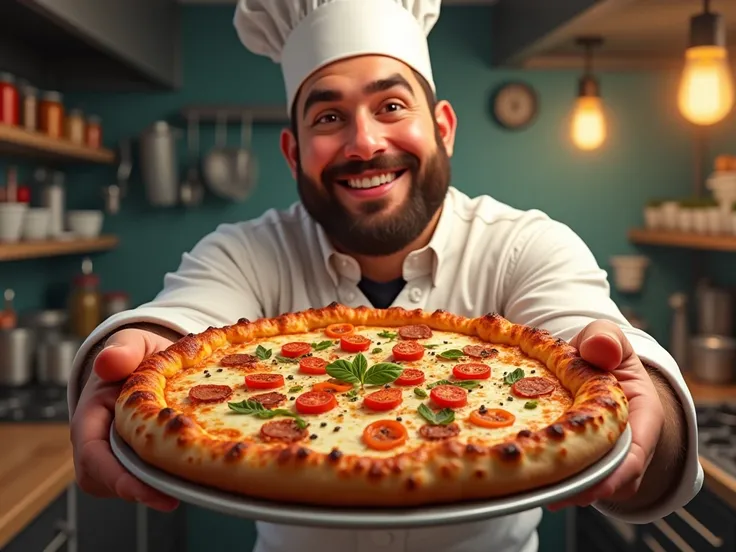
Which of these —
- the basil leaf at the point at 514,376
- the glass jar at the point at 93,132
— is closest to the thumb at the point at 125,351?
the basil leaf at the point at 514,376

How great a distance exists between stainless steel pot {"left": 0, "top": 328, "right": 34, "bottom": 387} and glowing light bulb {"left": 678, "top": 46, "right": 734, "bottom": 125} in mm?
2764

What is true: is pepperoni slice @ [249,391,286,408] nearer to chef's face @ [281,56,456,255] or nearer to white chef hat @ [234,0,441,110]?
chef's face @ [281,56,456,255]

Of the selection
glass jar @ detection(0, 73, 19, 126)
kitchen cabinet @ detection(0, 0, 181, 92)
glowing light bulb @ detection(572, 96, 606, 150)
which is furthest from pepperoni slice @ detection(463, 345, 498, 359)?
glowing light bulb @ detection(572, 96, 606, 150)

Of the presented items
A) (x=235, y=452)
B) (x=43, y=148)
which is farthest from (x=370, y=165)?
(x=43, y=148)

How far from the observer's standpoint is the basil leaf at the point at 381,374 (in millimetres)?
1097

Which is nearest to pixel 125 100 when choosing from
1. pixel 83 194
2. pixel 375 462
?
pixel 83 194

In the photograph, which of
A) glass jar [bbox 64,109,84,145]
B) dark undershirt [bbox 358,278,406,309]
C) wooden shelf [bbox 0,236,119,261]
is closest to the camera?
dark undershirt [bbox 358,278,406,309]

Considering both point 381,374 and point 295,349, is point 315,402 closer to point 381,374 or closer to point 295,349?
point 381,374

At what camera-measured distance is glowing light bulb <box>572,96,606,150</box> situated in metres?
3.23

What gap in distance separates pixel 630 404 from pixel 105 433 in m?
0.74

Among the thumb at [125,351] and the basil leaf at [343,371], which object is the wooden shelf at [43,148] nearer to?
the thumb at [125,351]

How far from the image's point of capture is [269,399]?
3.41ft

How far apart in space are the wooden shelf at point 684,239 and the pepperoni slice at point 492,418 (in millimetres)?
2355

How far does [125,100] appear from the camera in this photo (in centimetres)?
384
